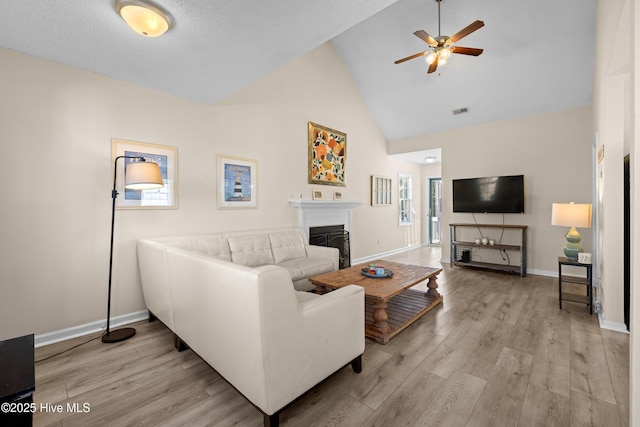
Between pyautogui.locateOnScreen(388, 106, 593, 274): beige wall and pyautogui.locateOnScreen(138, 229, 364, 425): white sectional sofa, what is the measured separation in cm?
452

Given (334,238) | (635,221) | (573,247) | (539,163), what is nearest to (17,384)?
(635,221)

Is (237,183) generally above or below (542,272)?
above

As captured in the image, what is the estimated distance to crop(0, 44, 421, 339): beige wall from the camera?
2.38 meters

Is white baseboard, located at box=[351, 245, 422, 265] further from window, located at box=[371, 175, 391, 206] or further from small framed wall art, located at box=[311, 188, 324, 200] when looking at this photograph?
small framed wall art, located at box=[311, 188, 324, 200]

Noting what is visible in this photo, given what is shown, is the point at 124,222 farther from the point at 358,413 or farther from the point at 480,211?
the point at 480,211

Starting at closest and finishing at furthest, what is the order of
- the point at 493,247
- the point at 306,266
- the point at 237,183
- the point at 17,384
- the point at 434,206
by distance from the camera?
the point at 17,384, the point at 306,266, the point at 237,183, the point at 493,247, the point at 434,206

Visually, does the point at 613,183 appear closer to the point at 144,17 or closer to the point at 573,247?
the point at 573,247

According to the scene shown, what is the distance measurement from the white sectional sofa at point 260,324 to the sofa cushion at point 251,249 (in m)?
1.10

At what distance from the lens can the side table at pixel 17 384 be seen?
0.92 meters

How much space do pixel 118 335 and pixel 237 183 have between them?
2.10 meters

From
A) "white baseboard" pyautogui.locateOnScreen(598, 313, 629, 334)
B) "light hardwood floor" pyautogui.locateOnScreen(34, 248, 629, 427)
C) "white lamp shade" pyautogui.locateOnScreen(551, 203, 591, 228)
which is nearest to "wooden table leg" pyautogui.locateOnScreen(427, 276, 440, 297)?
"light hardwood floor" pyautogui.locateOnScreen(34, 248, 629, 427)

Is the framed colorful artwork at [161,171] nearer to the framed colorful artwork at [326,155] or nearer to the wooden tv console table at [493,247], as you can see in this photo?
the framed colorful artwork at [326,155]

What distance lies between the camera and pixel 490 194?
5145 millimetres

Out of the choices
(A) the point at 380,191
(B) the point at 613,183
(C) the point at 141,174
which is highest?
(A) the point at 380,191
